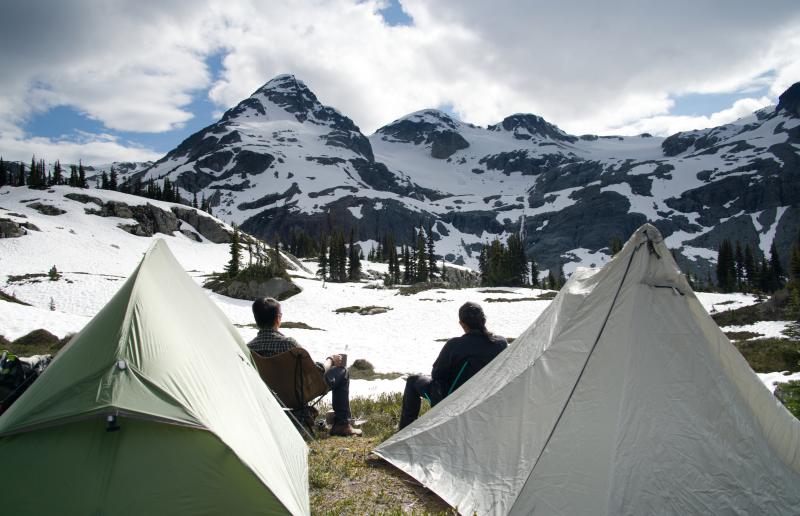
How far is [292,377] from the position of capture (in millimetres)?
5805

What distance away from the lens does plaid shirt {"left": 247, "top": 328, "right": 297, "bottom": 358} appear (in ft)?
19.4

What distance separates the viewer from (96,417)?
2957 mm

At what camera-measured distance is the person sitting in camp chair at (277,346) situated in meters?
5.91

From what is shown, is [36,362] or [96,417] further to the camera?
[36,362]

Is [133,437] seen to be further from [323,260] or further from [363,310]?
[323,260]

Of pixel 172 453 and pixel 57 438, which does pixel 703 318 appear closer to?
pixel 172 453

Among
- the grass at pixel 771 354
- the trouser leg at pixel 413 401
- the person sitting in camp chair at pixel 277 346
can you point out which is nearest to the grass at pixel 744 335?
the grass at pixel 771 354

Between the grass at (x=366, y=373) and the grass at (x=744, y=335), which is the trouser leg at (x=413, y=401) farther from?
the grass at (x=744, y=335)

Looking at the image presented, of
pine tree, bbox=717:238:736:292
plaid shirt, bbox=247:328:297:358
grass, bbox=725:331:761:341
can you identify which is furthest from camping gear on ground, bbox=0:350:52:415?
pine tree, bbox=717:238:736:292

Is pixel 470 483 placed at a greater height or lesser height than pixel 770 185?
lesser

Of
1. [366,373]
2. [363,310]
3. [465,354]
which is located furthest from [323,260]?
[465,354]

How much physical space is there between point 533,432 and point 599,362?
0.94 m

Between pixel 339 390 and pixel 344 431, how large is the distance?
2.12 feet

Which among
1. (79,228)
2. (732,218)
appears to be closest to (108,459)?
(79,228)
